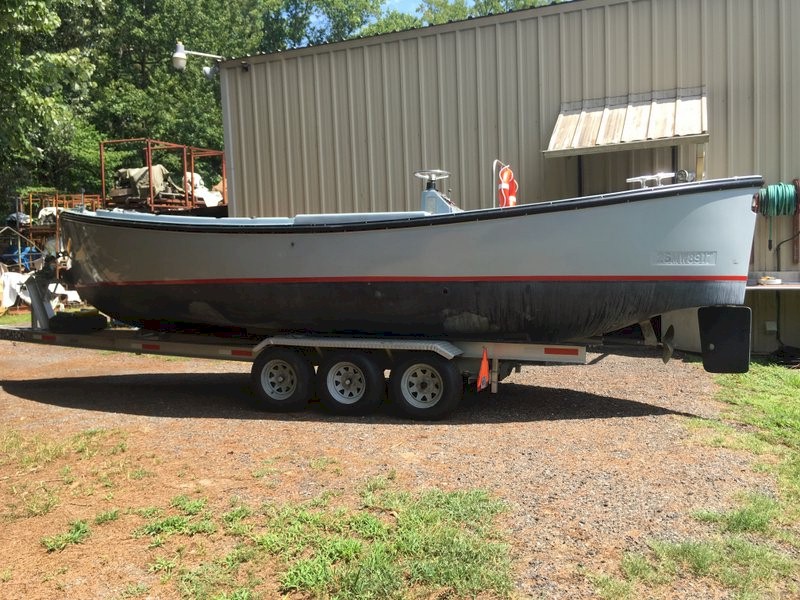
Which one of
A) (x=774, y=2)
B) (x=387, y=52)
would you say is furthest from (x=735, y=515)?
(x=387, y=52)

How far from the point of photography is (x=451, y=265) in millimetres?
6016

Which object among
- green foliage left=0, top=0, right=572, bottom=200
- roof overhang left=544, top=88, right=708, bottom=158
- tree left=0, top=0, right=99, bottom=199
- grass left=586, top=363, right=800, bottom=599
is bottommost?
grass left=586, top=363, right=800, bottom=599

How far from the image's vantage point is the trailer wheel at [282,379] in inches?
258

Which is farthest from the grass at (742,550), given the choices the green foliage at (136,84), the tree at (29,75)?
the green foliage at (136,84)

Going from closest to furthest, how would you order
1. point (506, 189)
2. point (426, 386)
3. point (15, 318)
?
point (426, 386), point (506, 189), point (15, 318)

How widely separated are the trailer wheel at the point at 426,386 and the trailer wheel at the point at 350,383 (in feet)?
0.55

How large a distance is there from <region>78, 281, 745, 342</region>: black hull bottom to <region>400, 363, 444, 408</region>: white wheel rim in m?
0.36

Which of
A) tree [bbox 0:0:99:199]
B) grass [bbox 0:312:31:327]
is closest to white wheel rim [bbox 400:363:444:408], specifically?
tree [bbox 0:0:99:199]

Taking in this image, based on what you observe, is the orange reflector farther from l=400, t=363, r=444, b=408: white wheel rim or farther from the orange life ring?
the orange life ring

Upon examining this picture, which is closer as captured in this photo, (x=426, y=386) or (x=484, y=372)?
(x=484, y=372)

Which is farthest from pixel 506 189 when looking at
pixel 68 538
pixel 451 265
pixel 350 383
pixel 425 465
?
pixel 68 538

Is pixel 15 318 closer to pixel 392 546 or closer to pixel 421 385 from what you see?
pixel 421 385

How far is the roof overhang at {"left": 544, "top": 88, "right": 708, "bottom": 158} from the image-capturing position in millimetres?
8484

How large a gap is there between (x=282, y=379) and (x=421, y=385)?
1409 mm
